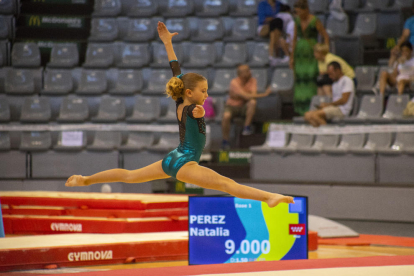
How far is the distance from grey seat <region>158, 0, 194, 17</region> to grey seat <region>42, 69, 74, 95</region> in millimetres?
2096

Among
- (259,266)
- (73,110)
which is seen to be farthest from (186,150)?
(73,110)

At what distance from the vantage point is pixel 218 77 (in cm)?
843

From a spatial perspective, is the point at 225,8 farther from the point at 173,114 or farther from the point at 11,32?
the point at 11,32

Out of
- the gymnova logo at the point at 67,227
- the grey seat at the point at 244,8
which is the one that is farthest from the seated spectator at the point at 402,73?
the gymnova logo at the point at 67,227

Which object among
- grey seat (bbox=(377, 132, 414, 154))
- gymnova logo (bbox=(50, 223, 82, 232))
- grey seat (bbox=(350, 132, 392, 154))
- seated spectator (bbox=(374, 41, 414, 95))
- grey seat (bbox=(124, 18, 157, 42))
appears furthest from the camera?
grey seat (bbox=(124, 18, 157, 42))

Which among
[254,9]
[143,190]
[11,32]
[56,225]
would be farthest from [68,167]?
[254,9]

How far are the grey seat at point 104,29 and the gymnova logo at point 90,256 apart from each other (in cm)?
568

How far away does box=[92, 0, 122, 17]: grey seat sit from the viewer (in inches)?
377

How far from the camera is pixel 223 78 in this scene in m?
8.41

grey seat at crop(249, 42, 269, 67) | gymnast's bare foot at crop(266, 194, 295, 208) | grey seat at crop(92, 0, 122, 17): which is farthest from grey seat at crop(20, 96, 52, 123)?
gymnast's bare foot at crop(266, 194, 295, 208)

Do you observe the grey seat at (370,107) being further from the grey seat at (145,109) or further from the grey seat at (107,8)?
the grey seat at (107,8)

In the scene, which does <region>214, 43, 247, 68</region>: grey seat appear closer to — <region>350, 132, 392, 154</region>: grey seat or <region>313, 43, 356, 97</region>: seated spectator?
<region>313, 43, 356, 97</region>: seated spectator

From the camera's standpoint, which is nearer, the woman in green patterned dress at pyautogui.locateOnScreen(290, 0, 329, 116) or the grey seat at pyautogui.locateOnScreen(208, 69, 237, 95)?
the woman in green patterned dress at pyautogui.locateOnScreen(290, 0, 329, 116)

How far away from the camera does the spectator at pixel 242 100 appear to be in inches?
299
